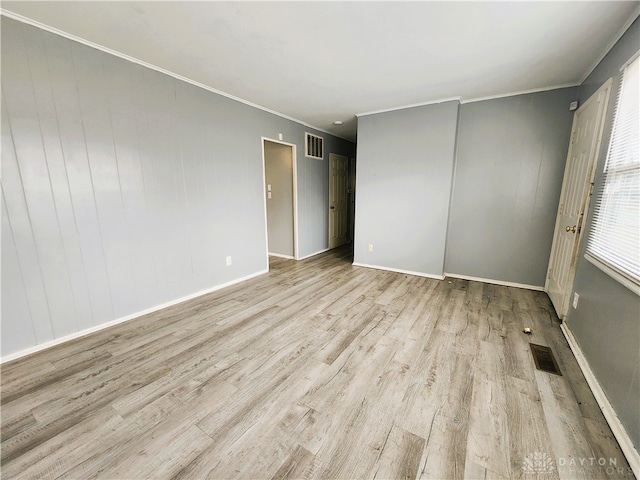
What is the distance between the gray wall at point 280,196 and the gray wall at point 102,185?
4.03ft

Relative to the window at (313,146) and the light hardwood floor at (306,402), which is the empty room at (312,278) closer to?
the light hardwood floor at (306,402)

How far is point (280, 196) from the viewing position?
15.9 feet

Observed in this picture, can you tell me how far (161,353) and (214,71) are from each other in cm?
275

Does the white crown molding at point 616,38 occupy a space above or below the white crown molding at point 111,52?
below

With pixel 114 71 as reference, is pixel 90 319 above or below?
below

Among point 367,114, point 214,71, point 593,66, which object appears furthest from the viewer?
point 367,114

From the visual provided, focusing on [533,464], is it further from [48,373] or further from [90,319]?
[90,319]

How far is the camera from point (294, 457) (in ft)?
3.97

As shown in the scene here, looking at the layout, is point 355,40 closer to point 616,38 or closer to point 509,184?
point 616,38

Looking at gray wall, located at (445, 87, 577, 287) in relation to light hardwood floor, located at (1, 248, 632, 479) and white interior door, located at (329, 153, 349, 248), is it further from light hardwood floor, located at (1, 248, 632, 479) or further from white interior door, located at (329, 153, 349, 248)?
white interior door, located at (329, 153, 349, 248)

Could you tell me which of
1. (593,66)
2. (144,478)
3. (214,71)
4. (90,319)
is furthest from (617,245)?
(90,319)

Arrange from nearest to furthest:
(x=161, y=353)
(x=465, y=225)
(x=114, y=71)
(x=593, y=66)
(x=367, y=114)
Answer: (x=161, y=353), (x=114, y=71), (x=593, y=66), (x=465, y=225), (x=367, y=114)

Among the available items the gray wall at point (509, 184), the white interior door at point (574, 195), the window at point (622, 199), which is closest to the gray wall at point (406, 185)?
the gray wall at point (509, 184)

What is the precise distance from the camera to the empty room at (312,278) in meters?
1.31
